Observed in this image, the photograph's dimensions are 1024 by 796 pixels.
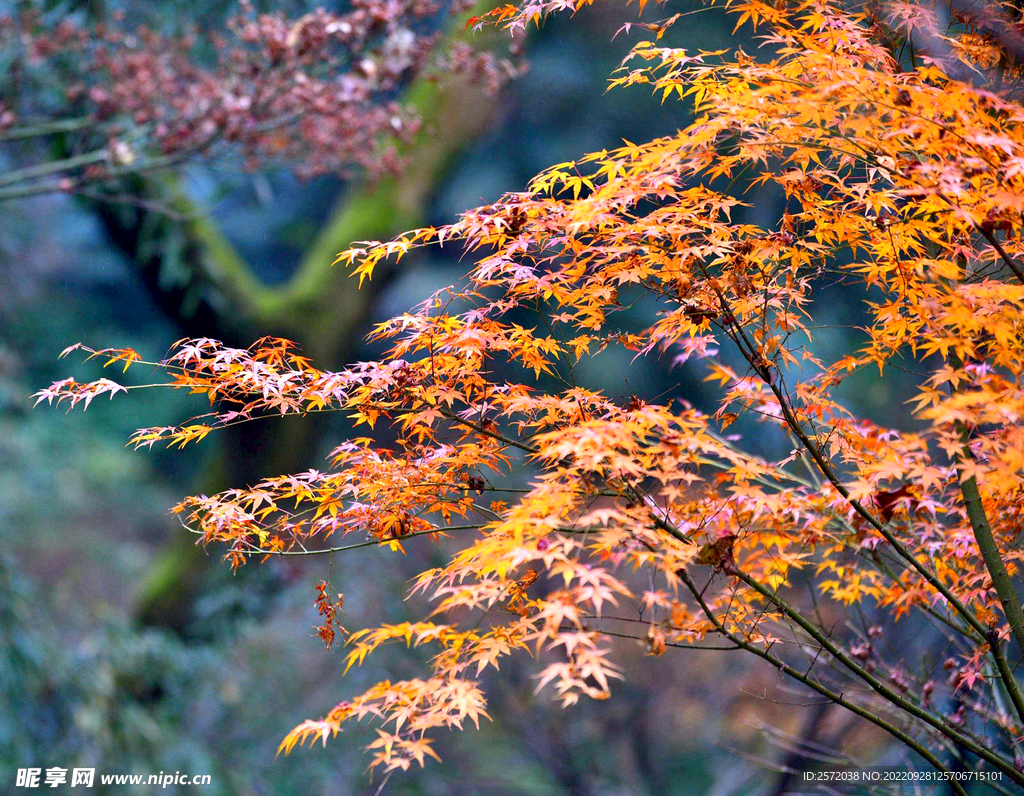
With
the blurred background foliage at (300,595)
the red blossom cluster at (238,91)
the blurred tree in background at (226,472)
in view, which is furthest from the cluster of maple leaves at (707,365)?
the blurred tree in background at (226,472)

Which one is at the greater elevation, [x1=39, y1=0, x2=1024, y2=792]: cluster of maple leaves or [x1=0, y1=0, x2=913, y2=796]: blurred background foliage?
[x1=39, y1=0, x2=1024, y2=792]: cluster of maple leaves

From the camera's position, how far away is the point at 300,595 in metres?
5.58

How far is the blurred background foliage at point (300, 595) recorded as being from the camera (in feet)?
13.6

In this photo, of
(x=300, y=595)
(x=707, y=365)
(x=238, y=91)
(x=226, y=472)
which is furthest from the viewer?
(x=300, y=595)

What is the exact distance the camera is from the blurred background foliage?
13.6 ft

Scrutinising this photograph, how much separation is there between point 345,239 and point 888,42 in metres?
3.81

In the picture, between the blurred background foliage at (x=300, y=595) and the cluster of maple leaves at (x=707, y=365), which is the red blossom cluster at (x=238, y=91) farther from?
the cluster of maple leaves at (x=707, y=365)

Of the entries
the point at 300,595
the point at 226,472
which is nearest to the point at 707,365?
the point at 226,472

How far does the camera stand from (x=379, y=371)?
66.4 inches

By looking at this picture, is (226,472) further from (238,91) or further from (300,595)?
(238,91)

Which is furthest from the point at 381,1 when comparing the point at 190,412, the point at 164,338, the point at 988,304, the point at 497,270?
the point at 164,338

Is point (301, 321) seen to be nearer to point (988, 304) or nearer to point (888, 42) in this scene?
point (888, 42)

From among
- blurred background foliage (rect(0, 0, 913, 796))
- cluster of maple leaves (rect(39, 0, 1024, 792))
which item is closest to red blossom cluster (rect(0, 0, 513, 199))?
blurred background foliage (rect(0, 0, 913, 796))

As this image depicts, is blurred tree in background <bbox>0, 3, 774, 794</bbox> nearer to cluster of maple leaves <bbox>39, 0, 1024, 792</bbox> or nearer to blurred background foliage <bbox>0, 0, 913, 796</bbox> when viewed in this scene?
blurred background foliage <bbox>0, 0, 913, 796</bbox>
